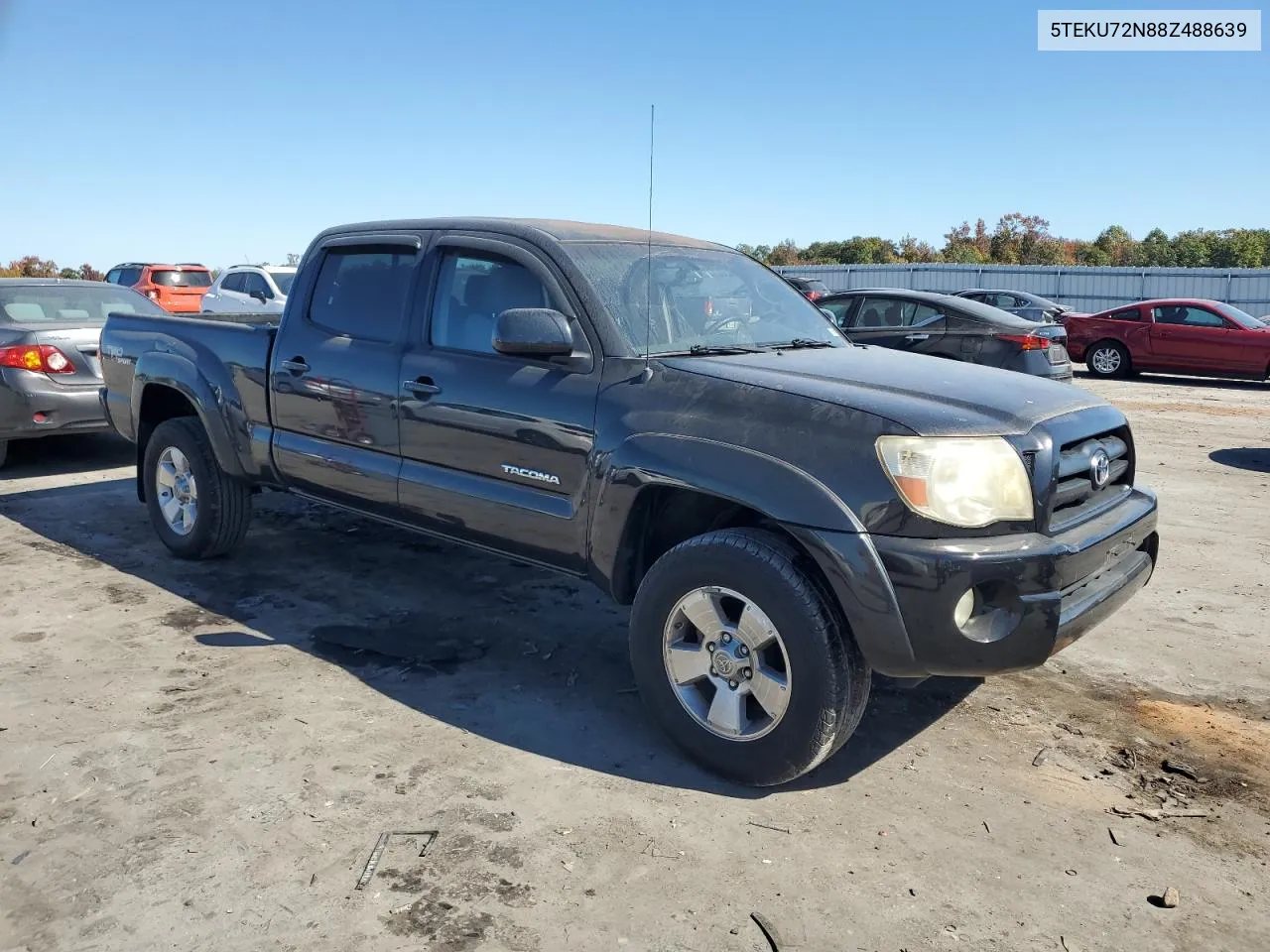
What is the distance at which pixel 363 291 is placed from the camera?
4.84 m

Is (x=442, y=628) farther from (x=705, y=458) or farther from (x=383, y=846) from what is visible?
(x=705, y=458)

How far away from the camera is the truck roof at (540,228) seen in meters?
4.29

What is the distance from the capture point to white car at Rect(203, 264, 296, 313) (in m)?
16.7

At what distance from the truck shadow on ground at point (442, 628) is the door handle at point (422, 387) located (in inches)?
44.9

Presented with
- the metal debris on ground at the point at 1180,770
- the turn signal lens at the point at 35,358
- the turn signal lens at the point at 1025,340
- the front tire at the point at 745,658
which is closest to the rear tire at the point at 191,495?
the turn signal lens at the point at 35,358

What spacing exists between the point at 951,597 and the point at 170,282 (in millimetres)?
21621

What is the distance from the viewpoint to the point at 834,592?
3.24m

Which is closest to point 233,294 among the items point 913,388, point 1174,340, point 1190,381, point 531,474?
point 531,474

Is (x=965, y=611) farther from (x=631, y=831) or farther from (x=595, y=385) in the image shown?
(x=595, y=385)

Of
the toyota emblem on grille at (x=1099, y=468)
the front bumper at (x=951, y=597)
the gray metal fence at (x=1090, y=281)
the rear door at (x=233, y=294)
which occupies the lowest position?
the front bumper at (x=951, y=597)

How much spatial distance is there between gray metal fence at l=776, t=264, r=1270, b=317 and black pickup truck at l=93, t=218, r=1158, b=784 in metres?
24.5

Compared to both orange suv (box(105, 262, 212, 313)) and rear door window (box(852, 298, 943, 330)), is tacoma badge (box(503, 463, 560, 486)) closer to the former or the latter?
rear door window (box(852, 298, 943, 330))

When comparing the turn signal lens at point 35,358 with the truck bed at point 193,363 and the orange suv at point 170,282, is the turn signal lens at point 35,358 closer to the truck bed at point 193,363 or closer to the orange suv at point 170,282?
the truck bed at point 193,363

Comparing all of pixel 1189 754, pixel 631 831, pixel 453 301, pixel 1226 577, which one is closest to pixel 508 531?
pixel 453 301
